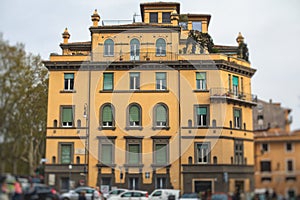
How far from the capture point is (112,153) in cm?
5353

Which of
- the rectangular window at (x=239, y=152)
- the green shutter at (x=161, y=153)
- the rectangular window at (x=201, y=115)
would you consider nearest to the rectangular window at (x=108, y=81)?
the green shutter at (x=161, y=153)

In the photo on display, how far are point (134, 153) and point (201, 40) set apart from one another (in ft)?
55.2

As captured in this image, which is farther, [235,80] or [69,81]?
[235,80]

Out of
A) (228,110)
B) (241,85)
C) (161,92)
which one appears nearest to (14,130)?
(161,92)

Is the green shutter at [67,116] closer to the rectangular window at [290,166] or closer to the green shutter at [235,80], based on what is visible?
the green shutter at [235,80]

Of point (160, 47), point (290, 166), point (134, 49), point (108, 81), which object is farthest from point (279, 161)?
point (134, 49)

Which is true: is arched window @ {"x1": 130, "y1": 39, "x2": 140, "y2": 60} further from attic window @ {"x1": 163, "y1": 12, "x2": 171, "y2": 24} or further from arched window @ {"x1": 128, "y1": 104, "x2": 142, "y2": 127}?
attic window @ {"x1": 163, "y1": 12, "x2": 171, "y2": 24}

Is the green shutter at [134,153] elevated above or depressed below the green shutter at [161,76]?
below

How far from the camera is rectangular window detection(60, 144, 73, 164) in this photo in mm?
53594

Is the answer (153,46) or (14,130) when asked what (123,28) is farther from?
(14,130)

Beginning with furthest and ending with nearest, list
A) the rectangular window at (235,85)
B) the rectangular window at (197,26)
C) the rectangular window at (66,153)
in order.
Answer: the rectangular window at (197,26) < the rectangular window at (235,85) < the rectangular window at (66,153)

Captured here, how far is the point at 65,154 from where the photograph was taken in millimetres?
53750

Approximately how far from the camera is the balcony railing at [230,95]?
53.9 metres

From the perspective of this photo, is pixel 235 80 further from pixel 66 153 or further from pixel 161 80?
pixel 66 153
